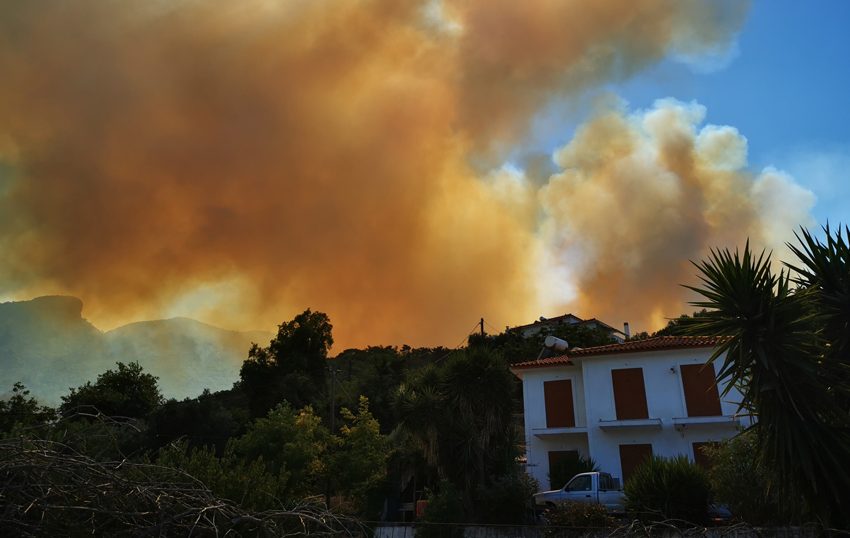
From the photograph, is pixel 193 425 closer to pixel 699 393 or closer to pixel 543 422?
pixel 543 422

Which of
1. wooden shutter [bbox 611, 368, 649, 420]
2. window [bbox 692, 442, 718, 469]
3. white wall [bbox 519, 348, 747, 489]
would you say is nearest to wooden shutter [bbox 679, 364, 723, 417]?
white wall [bbox 519, 348, 747, 489]

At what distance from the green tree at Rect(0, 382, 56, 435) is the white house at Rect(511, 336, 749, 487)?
31.5 metres

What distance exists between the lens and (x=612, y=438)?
25.7 meters

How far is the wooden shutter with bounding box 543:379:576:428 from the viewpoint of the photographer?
90.3ft

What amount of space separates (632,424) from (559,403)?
154 inches

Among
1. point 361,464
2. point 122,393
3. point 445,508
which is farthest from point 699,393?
point 122,393

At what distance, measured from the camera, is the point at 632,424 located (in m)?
25.0

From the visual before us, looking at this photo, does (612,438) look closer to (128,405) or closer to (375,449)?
(375,449)

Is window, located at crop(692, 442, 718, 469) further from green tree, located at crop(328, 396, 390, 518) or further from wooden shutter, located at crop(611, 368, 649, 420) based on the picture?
green tree, located at crop(328, 396, 390, 518)

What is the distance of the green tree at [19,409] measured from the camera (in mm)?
37062

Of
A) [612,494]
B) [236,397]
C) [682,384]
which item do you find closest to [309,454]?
[612,494]

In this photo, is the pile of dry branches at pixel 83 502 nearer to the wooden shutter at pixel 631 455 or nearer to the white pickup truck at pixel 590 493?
the white pickup truck at pixel 590 493

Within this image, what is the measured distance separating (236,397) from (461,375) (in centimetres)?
3304

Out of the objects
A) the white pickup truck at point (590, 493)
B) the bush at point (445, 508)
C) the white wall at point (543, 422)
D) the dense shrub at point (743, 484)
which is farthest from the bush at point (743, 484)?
the white wall at point (543, 422)
